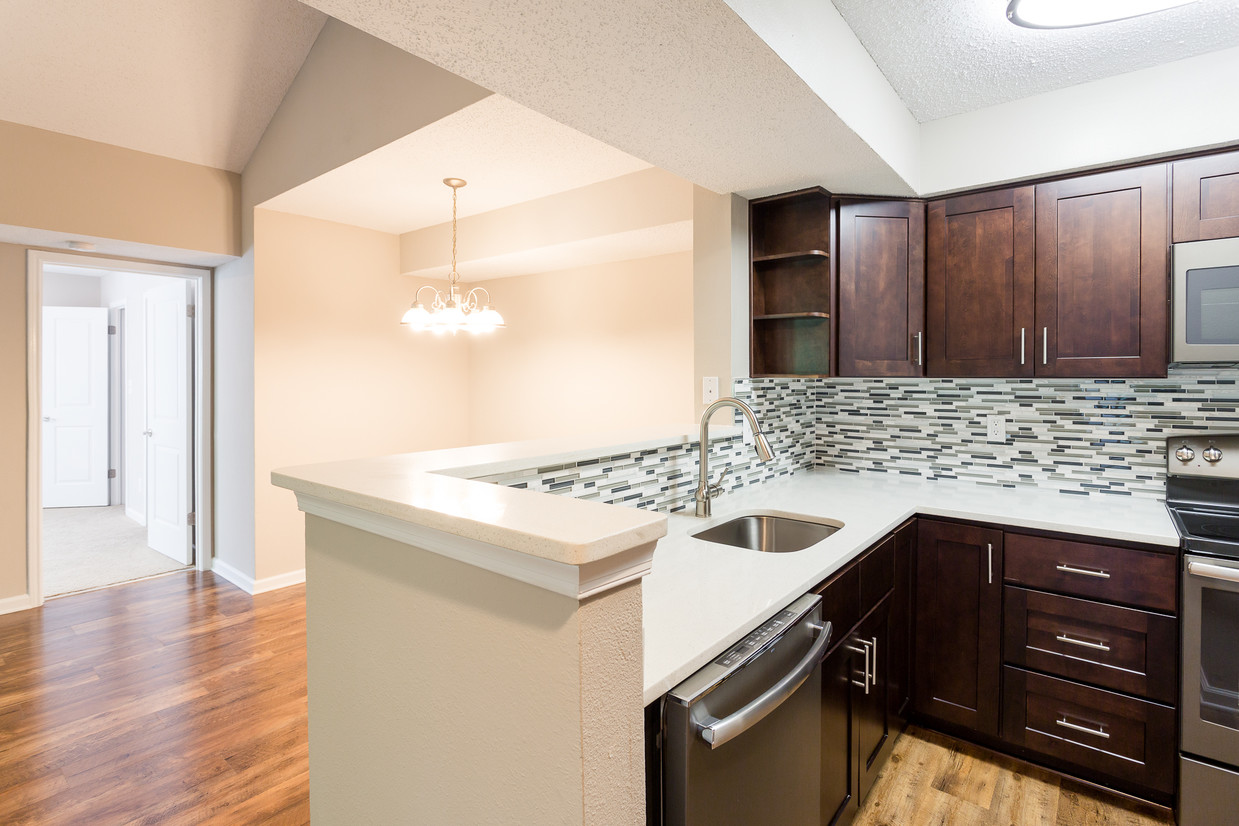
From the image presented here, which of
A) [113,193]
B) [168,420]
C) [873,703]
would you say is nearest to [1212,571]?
[873,703]

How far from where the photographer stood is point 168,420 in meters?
4.56

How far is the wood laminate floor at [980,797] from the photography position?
1.88 m

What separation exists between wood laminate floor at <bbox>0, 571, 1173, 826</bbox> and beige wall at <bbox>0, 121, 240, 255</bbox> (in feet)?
7.28

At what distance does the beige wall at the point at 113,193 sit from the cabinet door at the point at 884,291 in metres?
3.76

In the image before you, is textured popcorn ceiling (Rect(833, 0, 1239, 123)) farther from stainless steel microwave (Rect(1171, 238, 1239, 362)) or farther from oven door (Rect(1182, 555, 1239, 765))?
oven door (Rect(1182, 555, 1239, 765))

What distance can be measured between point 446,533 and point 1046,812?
2156 millimetres

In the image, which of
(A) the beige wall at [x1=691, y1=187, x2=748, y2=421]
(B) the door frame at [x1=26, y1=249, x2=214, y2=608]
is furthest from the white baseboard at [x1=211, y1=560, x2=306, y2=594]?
(A) the beige wall at [x1=691, y1=187, x2=748, y2=421]

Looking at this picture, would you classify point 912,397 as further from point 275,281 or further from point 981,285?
point 275,281

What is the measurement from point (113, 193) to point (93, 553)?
2.90 metres

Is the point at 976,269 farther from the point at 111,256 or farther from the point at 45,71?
the point at 111,256

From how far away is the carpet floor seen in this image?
13.6 feet

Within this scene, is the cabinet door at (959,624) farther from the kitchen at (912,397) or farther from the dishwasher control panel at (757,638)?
Result: the dishwasher control panel at (757,638)

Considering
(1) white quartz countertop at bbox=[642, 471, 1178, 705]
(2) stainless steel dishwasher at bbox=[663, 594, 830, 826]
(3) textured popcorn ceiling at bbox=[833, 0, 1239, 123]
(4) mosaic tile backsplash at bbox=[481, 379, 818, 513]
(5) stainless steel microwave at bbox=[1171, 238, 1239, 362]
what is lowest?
(2) stainless steel dishwasher at bbox=[663, 594, 830, 826]

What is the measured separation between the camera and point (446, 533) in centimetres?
93
